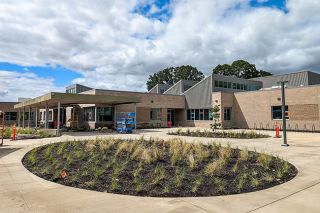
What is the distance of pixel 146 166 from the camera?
28.8ft

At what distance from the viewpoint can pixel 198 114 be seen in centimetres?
3966

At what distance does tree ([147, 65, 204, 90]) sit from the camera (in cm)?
9806

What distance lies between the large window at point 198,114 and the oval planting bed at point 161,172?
2752 cm

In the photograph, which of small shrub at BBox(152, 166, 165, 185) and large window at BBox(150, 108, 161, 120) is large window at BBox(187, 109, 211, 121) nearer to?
large window at BBox(150, 108, 161, 120)

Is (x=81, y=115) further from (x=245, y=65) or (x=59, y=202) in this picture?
(x=245, y=65)

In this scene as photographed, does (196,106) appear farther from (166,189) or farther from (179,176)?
(166,189)

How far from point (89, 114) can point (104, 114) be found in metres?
2.53

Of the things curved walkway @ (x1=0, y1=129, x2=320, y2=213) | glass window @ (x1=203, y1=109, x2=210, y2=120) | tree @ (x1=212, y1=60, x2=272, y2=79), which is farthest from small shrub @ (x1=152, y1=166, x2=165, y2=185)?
tree @ (x1=212, y1=60, x2=272, y2=79)

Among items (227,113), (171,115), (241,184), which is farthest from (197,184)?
(171,115)

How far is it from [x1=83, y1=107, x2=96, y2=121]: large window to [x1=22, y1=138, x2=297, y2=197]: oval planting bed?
884 inches

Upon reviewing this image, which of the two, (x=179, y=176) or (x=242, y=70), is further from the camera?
(x=242, y=70)

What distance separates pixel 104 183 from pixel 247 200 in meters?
3.54

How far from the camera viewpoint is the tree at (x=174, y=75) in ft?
322

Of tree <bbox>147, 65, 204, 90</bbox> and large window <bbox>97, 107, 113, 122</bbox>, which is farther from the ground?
tree <bbox>147, 65, 204, 90</bbox>
